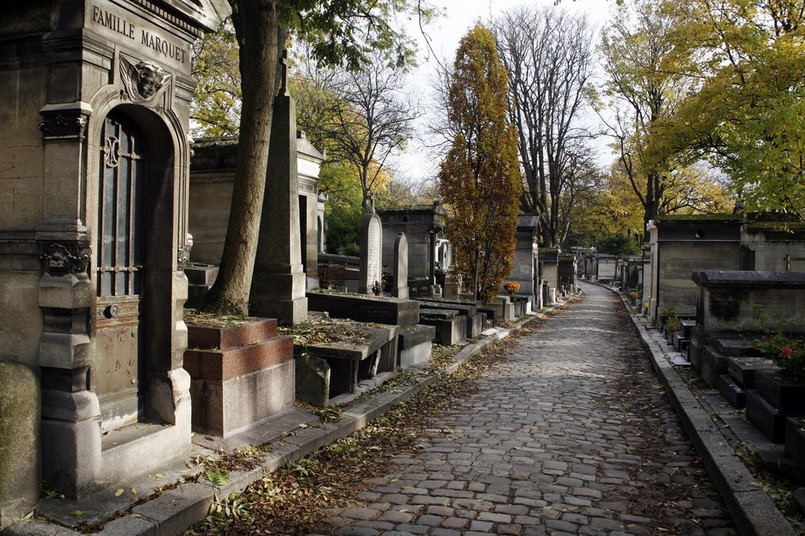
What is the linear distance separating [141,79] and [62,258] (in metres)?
1.34

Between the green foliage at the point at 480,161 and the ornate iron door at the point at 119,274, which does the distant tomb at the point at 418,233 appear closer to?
the green foliage at the point at 480,161

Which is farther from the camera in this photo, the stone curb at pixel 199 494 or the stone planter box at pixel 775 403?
the stone planter box at pixel 775 403

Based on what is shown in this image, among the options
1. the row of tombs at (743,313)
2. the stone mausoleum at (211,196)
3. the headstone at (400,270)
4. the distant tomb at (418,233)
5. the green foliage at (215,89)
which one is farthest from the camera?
the distant tomb at (418,233)

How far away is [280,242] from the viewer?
802cm

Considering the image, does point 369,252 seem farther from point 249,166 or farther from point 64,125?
point 64,125

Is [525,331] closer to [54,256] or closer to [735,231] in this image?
[735,231]

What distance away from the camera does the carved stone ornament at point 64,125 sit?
3703 millimetres

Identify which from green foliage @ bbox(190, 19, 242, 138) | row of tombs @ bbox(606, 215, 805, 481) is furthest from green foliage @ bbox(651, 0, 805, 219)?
green foliage @ bbox(190, 19, 242, 138)

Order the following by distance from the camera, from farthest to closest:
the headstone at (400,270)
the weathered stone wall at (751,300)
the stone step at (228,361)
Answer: the headstone at (400,270) < the weathered stone wall at (751,300) < the stone step at (228,361)

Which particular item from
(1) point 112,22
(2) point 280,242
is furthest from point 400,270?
(1) point 112,22

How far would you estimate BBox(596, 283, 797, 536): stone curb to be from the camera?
150 inches

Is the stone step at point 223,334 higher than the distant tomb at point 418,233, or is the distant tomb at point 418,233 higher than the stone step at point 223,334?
the distant tomb at point 418,233

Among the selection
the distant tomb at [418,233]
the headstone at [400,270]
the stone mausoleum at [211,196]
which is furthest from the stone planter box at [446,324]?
the distant tomb at [418,233]

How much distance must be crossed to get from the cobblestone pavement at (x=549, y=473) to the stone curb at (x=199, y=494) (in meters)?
0.74
